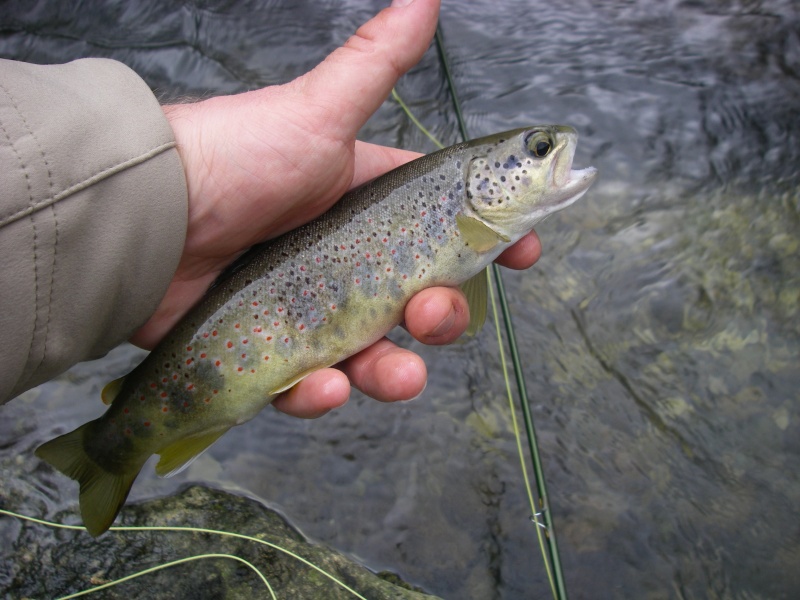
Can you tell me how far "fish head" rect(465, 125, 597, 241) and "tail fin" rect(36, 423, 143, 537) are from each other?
1289 millimetres

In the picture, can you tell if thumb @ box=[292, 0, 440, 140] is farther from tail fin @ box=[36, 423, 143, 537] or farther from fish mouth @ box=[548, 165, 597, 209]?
tail fin @ box=[36, 423, 143, 537]

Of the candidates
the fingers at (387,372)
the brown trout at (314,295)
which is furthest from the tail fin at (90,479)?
the fingers at (387,372)

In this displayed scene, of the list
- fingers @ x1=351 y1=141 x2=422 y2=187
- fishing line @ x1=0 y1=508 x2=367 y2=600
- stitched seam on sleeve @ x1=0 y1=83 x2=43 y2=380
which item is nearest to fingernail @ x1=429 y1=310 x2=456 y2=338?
fingers @ x1=351 y1=141 x2=422 y2=187

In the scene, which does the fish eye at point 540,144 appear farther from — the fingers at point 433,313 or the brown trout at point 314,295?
the fingers at point 433,313

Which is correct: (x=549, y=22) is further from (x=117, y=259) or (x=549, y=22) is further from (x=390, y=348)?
(x=117, y=259)

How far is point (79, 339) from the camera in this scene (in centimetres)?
182

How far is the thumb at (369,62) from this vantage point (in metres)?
2.07

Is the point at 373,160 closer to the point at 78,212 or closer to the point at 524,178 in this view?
the point at 524,178

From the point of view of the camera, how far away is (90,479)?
2.06 metres

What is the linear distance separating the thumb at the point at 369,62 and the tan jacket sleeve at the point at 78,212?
46cm

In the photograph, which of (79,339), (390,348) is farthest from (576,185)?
(79,339)

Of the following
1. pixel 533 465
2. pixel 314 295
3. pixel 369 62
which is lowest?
pixel 533 465

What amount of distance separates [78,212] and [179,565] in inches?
48.5

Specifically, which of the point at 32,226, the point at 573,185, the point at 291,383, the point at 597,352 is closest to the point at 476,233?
the point at 573,185
